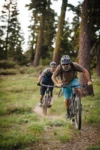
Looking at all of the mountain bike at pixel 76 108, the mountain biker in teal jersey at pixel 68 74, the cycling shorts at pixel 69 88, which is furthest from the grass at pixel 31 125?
the mountain biker in teal jersey at pixel 68 74

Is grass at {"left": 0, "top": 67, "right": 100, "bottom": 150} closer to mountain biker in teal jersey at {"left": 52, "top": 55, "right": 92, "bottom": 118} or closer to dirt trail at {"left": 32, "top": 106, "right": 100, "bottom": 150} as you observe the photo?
dirt trail at {"left": 32, "top": 106, "right": 100, "bottom": 150}

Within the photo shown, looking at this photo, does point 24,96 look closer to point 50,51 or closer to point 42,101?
point 42,101

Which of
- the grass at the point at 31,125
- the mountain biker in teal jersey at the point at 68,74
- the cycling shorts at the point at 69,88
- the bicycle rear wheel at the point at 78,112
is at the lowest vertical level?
the grass at the point at 31,125

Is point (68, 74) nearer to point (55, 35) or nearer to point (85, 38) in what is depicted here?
point (85, 38)

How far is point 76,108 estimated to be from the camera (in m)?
7.16

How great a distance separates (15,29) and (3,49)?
17.5 feet

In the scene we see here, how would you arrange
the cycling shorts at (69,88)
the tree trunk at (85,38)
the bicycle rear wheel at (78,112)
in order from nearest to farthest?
the bicycle rear wheel at (78,112)
the cycling shorts at (69,88)
the tree trunk at (85,38)

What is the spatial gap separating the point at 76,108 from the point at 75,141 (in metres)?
1.32

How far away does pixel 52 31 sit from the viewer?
1559 inches

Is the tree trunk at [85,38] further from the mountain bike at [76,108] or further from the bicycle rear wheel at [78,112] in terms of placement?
the bicycle rear wheel at [78,112]

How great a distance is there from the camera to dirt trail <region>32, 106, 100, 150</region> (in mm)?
5707

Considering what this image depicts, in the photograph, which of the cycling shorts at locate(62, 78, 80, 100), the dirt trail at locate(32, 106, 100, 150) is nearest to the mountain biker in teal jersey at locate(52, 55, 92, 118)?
the cycling shorts at locate(62, 78, 80, 100)

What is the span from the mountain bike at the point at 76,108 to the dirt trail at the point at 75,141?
33 cm

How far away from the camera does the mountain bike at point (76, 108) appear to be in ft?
22.5
